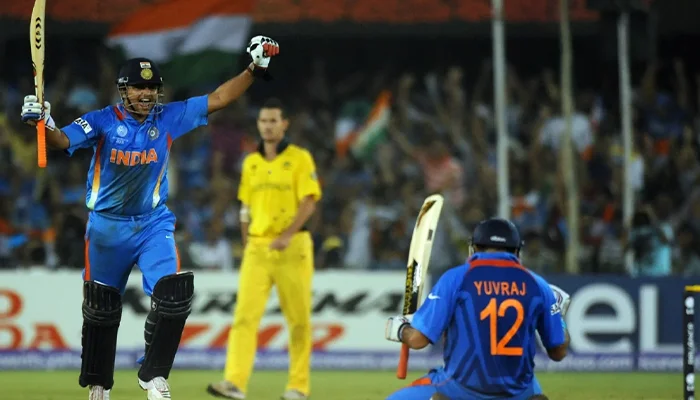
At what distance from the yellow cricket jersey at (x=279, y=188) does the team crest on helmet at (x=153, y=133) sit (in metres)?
2.67

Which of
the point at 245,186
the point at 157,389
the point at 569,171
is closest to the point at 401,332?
the point at 157,389

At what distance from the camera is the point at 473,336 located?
23.5 ft

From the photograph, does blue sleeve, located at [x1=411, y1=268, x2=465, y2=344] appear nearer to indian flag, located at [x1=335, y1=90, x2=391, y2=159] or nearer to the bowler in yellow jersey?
the bowler in yellow jersey

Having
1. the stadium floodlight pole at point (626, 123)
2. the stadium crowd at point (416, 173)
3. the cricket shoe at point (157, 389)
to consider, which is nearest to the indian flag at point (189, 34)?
the stadium crowd at point (416, 173)

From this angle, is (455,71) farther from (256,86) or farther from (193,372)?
(193,372)

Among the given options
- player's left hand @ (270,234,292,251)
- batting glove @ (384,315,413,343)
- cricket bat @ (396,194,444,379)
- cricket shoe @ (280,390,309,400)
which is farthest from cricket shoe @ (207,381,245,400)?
batting glove @ (384,315,413,343)

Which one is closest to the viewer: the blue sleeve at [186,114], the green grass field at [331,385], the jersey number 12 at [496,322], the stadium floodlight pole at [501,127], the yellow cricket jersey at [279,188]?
the jersey number 12 at [496,322]

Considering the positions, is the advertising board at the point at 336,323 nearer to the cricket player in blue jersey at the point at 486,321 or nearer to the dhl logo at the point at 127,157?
the dhl logo at the point at 127,157

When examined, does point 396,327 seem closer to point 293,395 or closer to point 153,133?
point 153,133

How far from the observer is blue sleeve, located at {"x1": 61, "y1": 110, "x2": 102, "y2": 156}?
28.0ft

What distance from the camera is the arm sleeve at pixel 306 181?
11.5 metres

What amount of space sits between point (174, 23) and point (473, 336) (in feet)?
39.5

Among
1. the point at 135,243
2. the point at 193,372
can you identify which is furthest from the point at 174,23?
the point at 135,243

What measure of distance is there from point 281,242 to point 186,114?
2.40m
